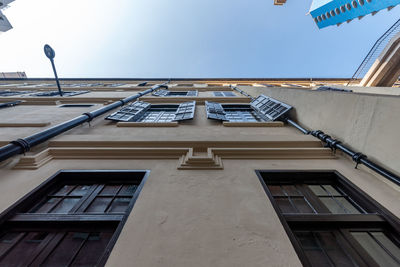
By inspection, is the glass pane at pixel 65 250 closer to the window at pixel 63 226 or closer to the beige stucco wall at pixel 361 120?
the window at pixel 63 226

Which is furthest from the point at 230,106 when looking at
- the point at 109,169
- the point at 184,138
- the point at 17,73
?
the point at 17,73

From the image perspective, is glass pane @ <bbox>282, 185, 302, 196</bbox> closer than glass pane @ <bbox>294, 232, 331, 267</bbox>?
No

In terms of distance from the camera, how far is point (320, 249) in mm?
2088

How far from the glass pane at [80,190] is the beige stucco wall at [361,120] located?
18.9 ft

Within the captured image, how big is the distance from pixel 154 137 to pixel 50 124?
4154mm

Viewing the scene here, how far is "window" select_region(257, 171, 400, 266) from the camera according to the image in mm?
1996

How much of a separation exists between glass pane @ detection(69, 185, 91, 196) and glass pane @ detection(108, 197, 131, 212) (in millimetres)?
729

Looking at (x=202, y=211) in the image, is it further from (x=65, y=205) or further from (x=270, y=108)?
(x=270, y=108)

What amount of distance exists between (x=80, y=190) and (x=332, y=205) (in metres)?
4.91

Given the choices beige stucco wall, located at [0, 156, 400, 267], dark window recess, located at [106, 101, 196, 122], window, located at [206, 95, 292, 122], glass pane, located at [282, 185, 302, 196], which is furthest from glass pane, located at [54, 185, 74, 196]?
window, located at [206, 95, 292, 122]

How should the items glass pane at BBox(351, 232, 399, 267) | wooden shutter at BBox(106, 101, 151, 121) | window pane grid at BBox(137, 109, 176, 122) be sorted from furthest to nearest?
window pane grid at BBox(137, 109, 176, 122) < wooden shutter at BBox(106, 101, 151, 121) < glass pane at BBox(351, 232, 399, 267)

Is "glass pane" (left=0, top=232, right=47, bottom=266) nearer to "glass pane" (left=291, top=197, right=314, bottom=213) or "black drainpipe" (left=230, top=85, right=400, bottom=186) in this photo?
"glass pane" (left=291, top=197, right=314, bottom=213)

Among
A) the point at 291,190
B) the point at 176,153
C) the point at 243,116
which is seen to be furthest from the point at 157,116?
the point at 291,190

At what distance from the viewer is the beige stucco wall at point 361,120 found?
109 inches
